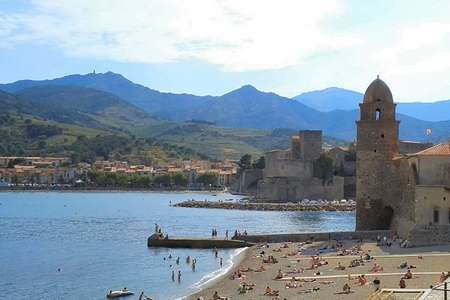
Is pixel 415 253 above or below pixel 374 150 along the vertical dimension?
below

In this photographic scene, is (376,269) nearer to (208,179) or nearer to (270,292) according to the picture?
(270,292)

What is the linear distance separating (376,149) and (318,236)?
672 cm

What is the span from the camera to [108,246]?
53.8m

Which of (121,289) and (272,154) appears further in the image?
(272,154)

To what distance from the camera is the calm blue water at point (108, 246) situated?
1453 inches

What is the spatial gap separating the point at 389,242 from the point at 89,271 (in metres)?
16.1

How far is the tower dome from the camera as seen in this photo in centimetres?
4272

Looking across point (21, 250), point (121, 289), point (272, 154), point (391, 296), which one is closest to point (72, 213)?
point (272, 154)

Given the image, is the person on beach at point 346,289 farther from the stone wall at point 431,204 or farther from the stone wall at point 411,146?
the stone wall at point 411,146

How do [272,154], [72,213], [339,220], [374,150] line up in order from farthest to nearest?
[272,154]
[72,213]
[339,220]
[374,150]

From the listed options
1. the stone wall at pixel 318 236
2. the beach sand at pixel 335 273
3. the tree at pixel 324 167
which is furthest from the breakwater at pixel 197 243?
the tree at pixel 324 167

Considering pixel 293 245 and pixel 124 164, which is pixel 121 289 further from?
pixel 124 164

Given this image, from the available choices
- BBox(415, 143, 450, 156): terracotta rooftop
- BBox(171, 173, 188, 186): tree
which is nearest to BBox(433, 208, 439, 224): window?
BBox(415, 143, 450, 156): terracotta rooftop

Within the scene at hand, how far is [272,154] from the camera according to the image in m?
108
